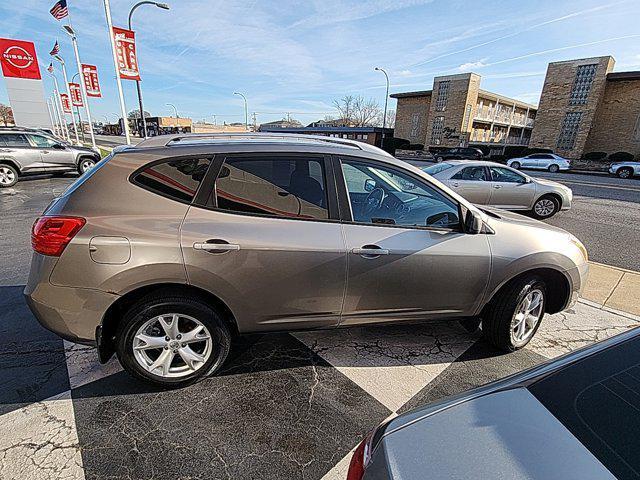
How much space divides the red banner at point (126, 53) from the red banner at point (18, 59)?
16113mm

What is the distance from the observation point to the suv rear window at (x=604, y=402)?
104 cm

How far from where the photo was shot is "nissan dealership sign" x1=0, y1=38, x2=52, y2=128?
74.0ft

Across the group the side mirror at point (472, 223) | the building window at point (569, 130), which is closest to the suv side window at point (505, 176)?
the side mirror at point (472, 223)

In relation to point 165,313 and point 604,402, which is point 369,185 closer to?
point 165,313

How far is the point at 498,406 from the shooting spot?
129 centimetres

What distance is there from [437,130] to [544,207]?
35.5 meters

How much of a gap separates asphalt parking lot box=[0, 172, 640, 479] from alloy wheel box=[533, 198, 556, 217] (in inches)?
228

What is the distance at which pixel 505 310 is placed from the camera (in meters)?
2.89

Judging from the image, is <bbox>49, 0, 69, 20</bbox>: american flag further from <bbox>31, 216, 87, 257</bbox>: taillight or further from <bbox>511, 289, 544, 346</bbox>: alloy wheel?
<bbox>511, 289, 544, 346</bbox>: alloy wheel

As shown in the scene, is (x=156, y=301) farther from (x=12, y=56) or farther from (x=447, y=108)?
(x=447, y=108)

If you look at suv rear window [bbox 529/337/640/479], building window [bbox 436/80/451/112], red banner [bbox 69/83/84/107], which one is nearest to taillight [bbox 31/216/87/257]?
suv rear window [bbox 529/337/640/479]

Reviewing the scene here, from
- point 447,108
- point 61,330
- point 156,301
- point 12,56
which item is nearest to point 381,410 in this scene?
point 156,301

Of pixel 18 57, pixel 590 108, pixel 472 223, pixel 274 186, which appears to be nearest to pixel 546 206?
pixel 472 223

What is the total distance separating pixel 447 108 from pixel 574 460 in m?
43.8
